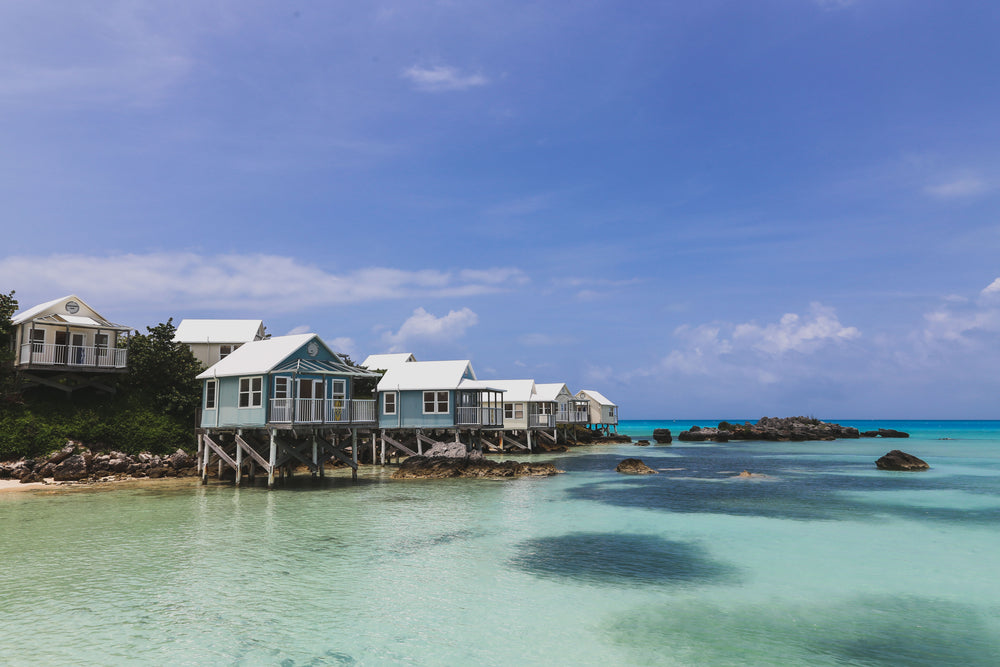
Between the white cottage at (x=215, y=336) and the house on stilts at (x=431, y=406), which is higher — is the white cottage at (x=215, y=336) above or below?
above

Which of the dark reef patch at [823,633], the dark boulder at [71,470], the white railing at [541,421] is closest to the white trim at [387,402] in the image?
the dark boulder at [71,470]

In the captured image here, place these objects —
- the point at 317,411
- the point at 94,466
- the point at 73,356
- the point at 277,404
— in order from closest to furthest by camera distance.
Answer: the point at 277,404
the point at 317,411
the point at 94,466
the point at 73,356

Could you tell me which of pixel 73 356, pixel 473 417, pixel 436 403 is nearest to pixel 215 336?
pixel 73 356

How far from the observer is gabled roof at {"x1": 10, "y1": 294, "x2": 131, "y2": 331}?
38.0 meters

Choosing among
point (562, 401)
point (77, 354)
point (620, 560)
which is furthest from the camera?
point (562, 401)

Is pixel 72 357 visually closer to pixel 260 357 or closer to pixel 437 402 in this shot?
pixel 260 357

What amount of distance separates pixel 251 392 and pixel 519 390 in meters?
35.1

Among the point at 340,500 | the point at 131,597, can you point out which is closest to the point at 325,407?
the point at 340,500

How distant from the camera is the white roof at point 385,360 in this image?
6050cm

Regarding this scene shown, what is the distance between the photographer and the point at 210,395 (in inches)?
1277

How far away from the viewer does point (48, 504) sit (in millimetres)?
24609

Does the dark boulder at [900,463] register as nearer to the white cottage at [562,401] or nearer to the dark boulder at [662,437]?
the white cottage at [562,401]

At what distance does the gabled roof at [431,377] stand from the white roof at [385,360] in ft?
47.0

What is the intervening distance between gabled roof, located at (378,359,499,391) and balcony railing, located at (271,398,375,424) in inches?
444
